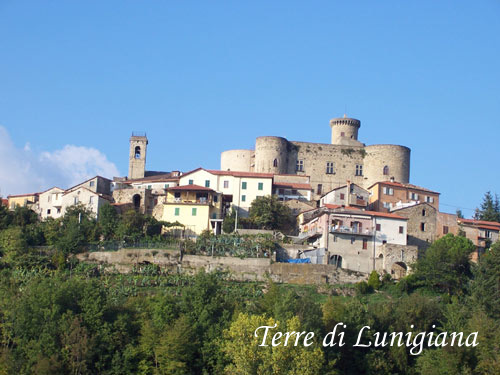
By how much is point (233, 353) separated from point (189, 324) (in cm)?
470

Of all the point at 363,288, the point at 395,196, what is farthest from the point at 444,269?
the point at 395,196

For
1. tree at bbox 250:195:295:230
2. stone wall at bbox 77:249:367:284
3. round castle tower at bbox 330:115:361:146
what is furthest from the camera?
round castle tower at bbox 330:115:361:146

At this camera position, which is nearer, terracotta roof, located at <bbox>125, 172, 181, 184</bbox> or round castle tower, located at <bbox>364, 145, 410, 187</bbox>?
terracotta roof, located at <bbox>125, 172, 181, 184</bbox>

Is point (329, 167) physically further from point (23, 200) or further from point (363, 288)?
point (23, 200)

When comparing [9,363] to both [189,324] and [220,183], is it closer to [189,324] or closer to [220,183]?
[189,324]

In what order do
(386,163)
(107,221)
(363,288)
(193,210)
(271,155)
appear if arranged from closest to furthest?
(363,288) → (107,221) → (193,210) → (271,155) → (386,163)

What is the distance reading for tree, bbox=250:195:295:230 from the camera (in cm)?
6875

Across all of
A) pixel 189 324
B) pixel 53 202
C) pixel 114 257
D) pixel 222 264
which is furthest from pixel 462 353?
pixel 53 202

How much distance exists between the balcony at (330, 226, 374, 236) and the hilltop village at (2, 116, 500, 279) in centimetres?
8

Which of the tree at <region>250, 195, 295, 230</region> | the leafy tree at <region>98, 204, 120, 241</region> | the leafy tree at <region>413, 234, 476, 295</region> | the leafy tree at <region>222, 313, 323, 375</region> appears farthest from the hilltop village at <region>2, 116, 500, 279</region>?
the leafy tree at <region>222, 313, 323, 375</region>

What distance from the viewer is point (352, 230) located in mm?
64125

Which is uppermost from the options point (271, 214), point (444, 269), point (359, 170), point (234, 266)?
point (359, 170)

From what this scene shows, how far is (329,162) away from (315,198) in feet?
22.8

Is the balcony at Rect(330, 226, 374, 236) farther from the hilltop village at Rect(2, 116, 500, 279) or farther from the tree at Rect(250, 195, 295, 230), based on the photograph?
the tree at Rect(250, 195, 295, 230)
